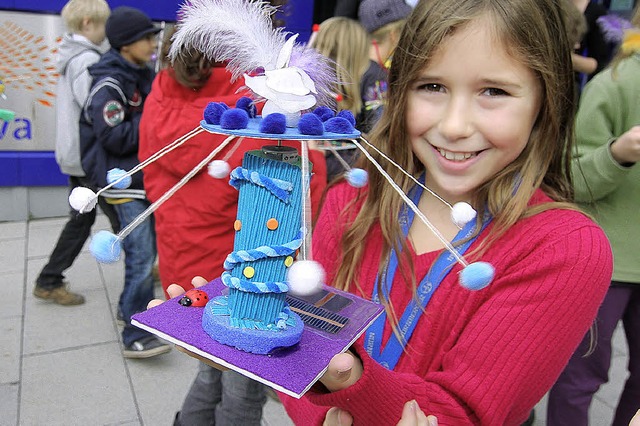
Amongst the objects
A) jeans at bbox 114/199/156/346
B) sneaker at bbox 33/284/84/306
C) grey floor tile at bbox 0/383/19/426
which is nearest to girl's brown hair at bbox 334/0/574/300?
jeans at bbox 114/199/156/346

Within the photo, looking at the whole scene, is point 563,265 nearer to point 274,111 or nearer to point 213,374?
point 274,111

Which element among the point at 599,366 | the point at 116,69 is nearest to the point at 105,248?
the point at 599,366

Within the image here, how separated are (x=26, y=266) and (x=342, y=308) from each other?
337 cm

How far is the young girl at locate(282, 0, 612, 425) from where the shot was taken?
3.35ft

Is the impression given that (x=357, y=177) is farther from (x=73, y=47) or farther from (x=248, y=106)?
(x=73, y=47)

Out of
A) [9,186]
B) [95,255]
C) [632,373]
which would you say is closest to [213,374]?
[95,255]

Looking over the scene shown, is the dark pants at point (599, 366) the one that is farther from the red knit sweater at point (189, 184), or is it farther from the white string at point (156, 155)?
the white string at point (156, 155)

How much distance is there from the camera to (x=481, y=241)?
1150 millimetres

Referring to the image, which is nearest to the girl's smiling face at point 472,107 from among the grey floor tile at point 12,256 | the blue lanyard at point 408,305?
the blue lanyard at point 408,305

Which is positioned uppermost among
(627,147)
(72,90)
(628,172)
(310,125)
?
(310,125)

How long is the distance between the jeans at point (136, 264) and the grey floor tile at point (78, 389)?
17 centimetres

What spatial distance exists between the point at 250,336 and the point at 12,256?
11.8 ft

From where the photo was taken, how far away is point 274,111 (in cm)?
97

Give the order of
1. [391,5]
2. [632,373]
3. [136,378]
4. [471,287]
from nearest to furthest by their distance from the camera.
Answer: [471,287]
[632,373]
[136,378]
[391,5]
